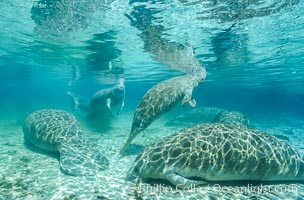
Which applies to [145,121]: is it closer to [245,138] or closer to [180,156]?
[180,156]

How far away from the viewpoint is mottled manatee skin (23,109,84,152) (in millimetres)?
10828

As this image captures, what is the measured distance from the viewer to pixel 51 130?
37.1ft

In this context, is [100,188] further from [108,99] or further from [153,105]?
[108,99]

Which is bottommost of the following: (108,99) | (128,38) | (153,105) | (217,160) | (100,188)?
(100,188)

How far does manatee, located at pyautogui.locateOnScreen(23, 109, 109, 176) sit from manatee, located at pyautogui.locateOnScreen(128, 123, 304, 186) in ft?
6.15

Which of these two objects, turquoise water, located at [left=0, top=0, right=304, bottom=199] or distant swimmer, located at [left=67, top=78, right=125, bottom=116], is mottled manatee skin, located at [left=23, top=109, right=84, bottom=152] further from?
distant swimmer, located at [left=67, top=78, right=125, bottom=116]

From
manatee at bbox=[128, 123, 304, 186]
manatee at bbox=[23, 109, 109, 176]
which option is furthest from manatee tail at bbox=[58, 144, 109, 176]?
manatee at bbox=[128, 123, 304, 186]

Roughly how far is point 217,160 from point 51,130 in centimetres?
790

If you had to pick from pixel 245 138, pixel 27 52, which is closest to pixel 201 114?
pixel 245 138

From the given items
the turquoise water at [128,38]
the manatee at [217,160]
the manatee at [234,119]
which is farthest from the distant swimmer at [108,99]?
the manatee at [217,160]

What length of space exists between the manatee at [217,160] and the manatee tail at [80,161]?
1606mm

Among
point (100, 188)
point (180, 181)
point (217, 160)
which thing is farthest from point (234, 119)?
point (100, 188)

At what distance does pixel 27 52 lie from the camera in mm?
26797

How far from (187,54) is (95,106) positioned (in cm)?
953
